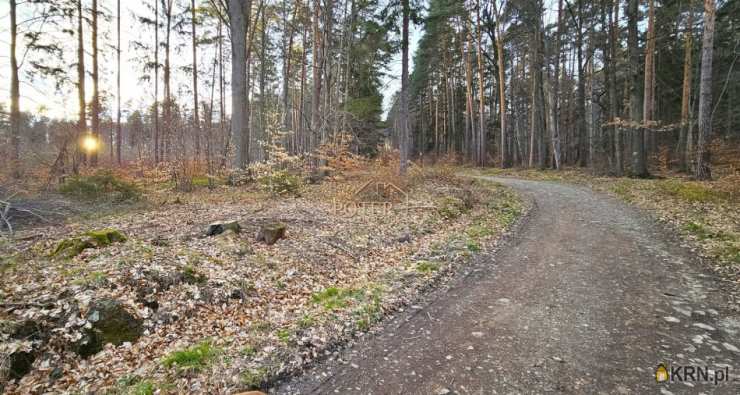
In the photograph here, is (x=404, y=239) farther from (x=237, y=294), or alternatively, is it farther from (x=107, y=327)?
(x=107, y=327)

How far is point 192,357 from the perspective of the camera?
3070 mm

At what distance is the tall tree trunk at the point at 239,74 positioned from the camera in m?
12.4

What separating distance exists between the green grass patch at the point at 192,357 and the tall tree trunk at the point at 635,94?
16095mm

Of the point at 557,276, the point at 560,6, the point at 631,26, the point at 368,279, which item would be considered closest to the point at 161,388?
the point at 368,279

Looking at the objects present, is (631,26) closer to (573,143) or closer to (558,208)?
(558,208)

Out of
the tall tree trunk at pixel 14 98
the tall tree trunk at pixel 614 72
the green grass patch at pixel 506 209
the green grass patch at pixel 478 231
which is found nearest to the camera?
the green grass patch at pixel 478 231

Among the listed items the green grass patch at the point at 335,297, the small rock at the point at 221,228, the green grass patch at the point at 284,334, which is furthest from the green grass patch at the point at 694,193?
the small rock at the point at 221,228

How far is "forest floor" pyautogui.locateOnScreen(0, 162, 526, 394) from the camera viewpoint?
2947 millimetres

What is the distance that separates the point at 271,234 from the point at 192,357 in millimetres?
3306

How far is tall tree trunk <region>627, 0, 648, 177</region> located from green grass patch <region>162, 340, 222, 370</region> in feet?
52.8

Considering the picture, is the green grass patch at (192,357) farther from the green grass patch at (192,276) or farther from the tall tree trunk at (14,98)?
the tall tree trunk at (14,98)

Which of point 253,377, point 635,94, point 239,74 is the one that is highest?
point 239,74

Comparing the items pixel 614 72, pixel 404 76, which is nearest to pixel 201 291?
pixel 404 76

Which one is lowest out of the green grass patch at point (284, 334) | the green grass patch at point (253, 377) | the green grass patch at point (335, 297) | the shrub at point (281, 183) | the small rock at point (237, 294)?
the green grass patch at point (253, 377)
